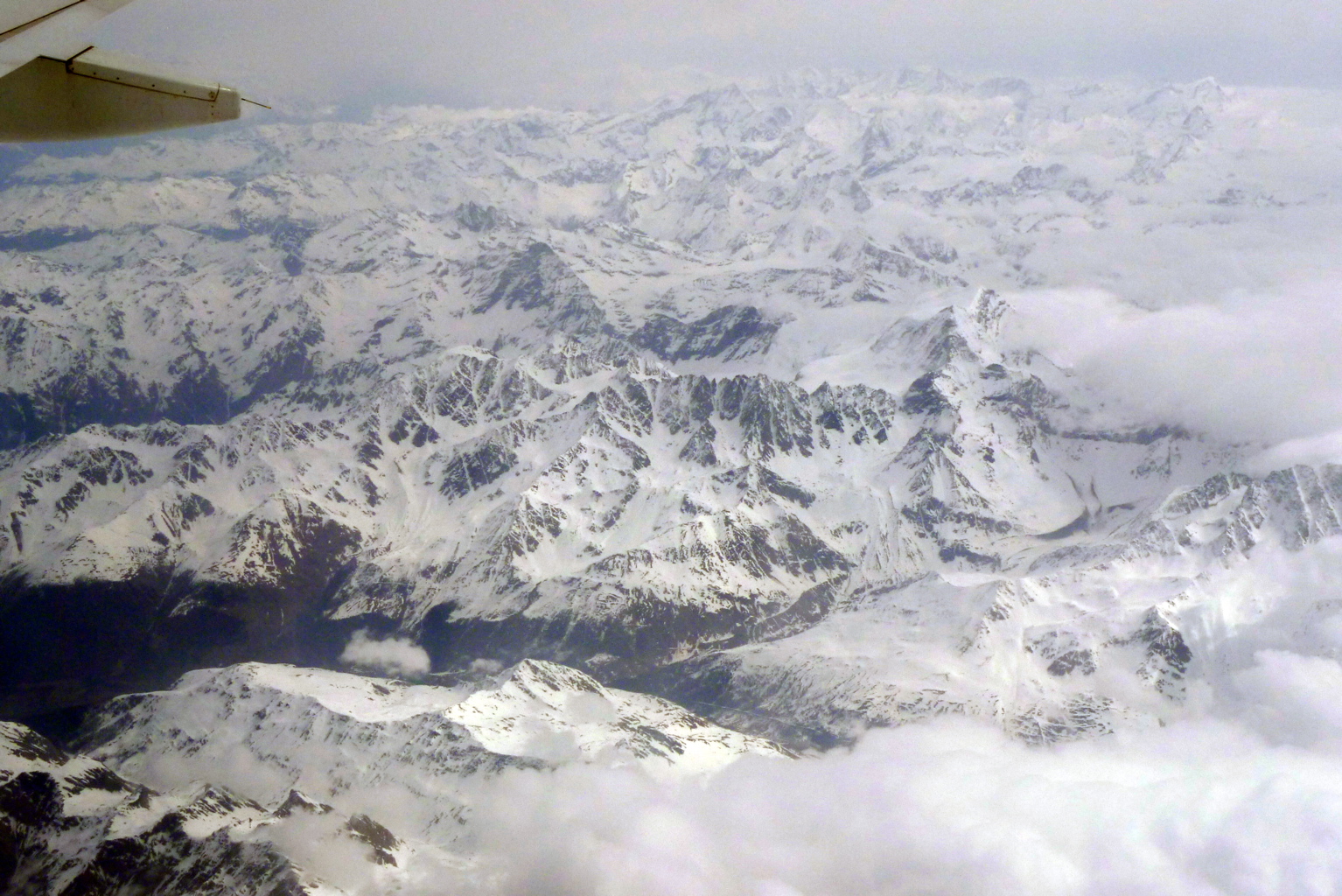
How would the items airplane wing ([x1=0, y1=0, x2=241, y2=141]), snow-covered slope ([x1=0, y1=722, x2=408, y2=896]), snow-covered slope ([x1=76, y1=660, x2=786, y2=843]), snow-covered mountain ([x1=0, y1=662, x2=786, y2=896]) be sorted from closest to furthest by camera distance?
airplane wing ([x1=0, y1=0, x2=241, y2=141]) → snow-covered slope ([x1=0, y1=722, x2=408, y2=896]) → snow-covered mountain ([x1=0, y1=662, x2=786, y2=896]) → snow-covered slope ([x1=76, y1=660, x2=786, y2=843])

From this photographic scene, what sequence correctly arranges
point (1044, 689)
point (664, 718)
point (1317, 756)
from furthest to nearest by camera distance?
point (1044, 689), point (664, 718), point (1317, 756)

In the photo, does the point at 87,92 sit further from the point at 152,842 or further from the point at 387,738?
the point at 387,738

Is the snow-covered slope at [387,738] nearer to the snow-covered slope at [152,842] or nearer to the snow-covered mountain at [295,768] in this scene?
the snow-covered mountain at [295,768]

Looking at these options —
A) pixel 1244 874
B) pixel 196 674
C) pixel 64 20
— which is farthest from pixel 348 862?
pixel 64 20

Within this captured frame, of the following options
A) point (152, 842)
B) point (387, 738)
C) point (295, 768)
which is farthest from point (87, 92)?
point (295, 768)

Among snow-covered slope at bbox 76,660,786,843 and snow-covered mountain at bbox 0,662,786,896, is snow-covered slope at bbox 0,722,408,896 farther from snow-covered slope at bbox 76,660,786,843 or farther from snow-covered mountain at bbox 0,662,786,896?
snow-covered slope at bbox 76,660,786,843

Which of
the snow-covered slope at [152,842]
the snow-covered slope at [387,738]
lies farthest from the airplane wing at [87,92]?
the snow-covered slope at [387,738]

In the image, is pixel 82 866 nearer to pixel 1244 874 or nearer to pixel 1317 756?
pixel 1244 874

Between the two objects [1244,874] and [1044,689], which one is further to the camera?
[1044,689]

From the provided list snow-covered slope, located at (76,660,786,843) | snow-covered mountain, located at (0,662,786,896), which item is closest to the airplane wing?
snow-covered mountain, located at (0,662,786,896)
